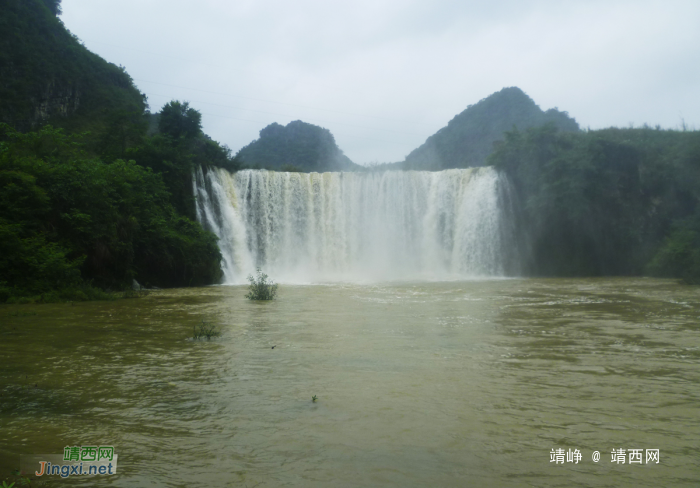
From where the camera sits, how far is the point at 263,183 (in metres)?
30.3

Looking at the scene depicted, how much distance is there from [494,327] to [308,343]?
11.0 ft

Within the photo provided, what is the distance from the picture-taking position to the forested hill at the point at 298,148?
264 ft

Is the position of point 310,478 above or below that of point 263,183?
below

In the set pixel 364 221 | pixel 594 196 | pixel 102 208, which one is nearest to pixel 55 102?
pixel 364 221

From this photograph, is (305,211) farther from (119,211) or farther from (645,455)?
(645,455)

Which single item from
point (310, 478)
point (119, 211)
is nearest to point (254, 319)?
point (310, 478)

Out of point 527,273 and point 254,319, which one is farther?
point 527,273

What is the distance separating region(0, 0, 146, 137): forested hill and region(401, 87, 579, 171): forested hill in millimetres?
39780

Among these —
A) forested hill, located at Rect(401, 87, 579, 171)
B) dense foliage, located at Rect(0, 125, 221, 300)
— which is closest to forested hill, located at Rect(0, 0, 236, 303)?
dense foliage, located at Rect(0, 125, 221, 300)

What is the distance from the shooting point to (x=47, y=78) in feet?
147

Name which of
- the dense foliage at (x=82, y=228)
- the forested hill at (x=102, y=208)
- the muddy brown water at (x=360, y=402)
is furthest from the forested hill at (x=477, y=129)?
the muddy brown water at (x=360, y=402)

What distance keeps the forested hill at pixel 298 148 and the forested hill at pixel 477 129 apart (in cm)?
1278

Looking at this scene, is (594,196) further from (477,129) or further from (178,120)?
(477,129)

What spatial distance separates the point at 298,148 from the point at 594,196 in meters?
58.0
